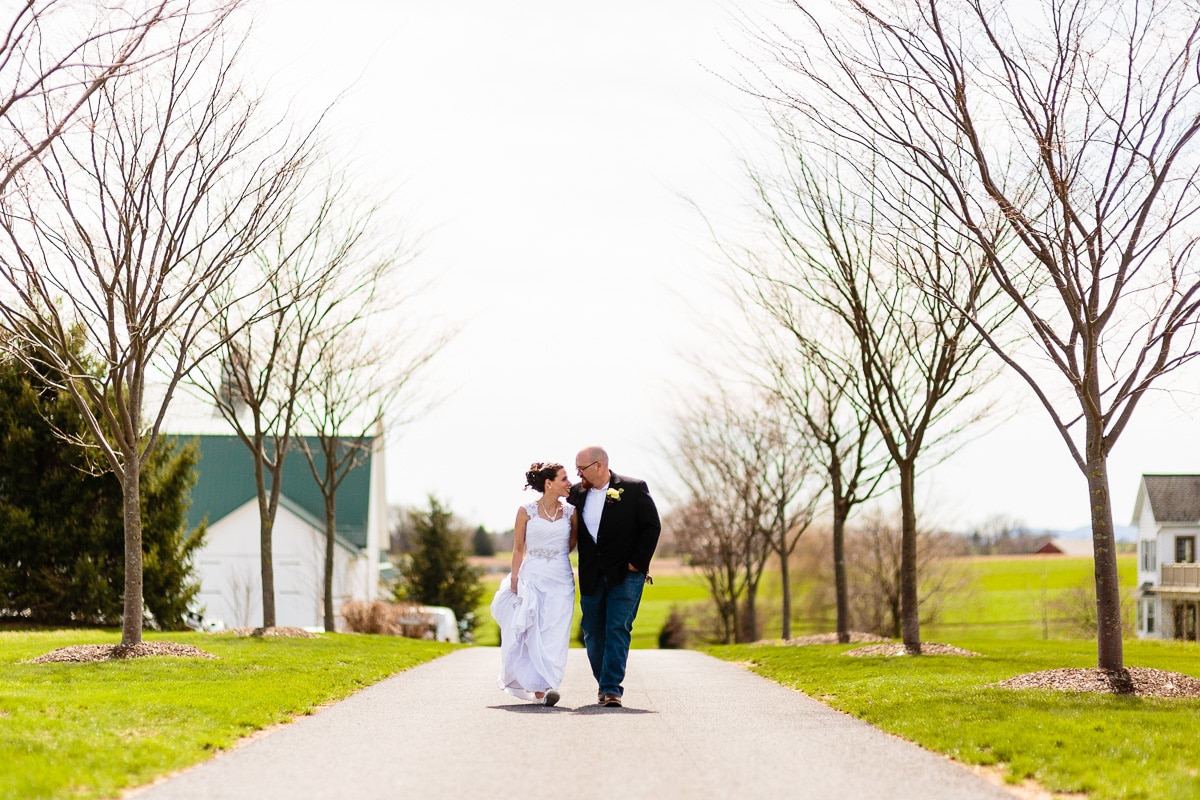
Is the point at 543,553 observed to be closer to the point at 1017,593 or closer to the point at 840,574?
the point at 840,574

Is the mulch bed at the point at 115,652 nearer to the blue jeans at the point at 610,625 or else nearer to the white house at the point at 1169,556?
the blue jeans at the point at 610,625

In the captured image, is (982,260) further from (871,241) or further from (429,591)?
(429,591)

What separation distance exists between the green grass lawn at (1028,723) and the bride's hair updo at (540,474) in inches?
125

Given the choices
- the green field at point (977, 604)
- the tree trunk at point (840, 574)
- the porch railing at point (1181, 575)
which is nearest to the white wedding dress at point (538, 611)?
the tree trunk at point (840, 574)

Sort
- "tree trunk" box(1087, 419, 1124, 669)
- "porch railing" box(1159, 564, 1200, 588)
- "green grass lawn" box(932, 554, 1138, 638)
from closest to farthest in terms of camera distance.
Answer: "tree trunk" box(1087, 419, 1124, 669) → "porch railing" box(1159, 564, 1200, 588) → "green grass lawn" box(932, 554, 1138, 638)

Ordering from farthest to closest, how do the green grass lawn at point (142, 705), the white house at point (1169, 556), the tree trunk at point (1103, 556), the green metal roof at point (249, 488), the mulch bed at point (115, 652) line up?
the white house at point (1169, 556)
the green metal roof at point (249, 488)
the mulch bed at point (115, 652)
the tree trunk at point (1103, 556)
the green grass lawn at point (142, 705)

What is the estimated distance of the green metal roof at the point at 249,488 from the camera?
42938 millimetres

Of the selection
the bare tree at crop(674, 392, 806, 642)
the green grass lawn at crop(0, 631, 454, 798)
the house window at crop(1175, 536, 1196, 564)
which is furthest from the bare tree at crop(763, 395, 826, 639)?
the house window at crop(1175, 536, 1196, 564)

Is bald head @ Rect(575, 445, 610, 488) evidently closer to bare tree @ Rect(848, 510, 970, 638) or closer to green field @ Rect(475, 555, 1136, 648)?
green field @ Rect(475, 555, 1136, 648)

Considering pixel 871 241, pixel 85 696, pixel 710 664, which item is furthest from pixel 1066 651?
pixel 85 696

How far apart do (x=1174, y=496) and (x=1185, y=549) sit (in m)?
2.23

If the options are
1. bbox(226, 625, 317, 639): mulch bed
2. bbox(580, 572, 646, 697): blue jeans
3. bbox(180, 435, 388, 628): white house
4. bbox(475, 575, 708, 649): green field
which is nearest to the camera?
bbox(580, 572, 646, 697): blue jeans

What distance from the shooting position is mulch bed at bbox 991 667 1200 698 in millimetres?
11219

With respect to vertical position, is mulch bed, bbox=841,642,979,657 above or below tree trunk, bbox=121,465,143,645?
below
